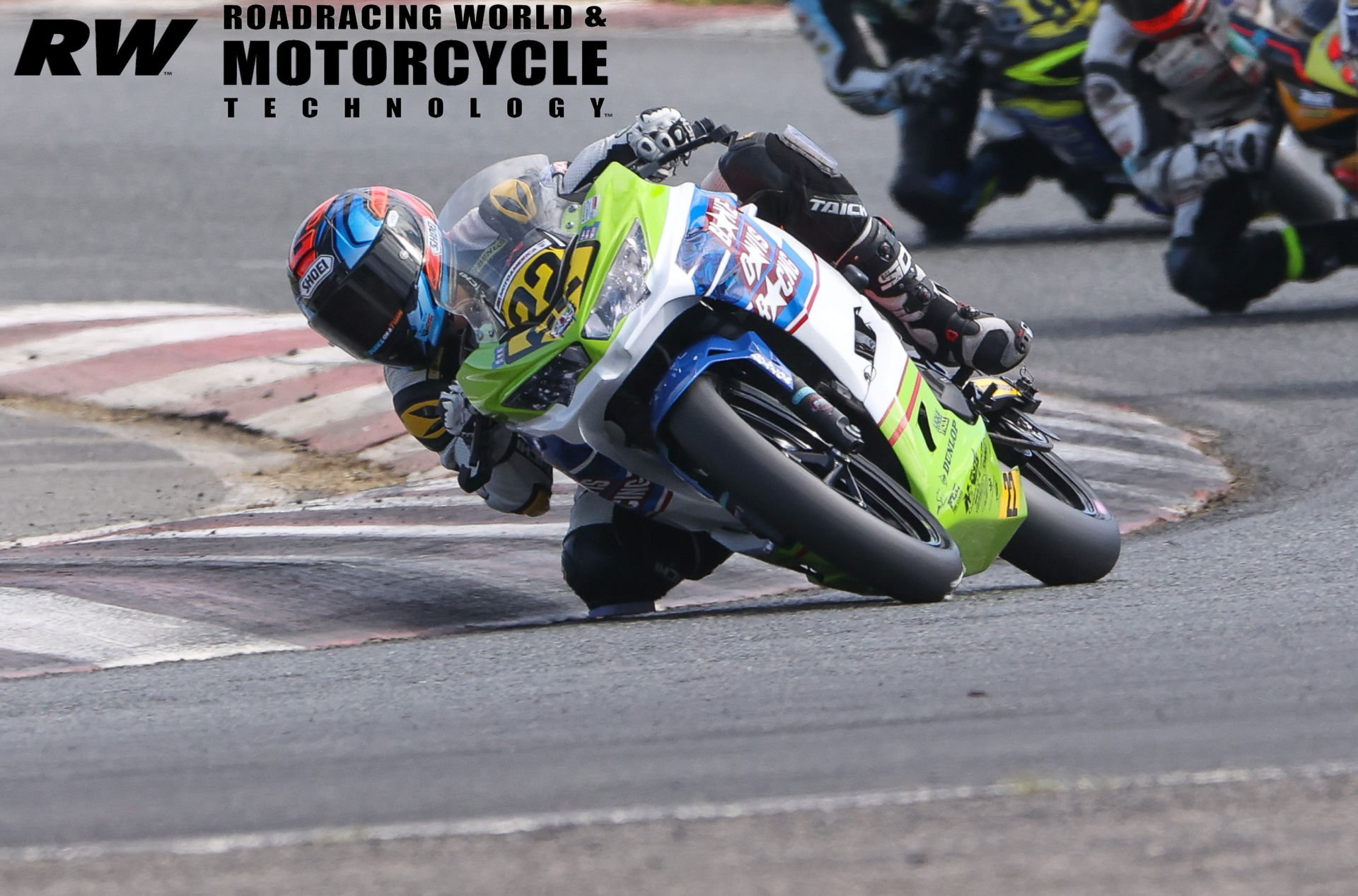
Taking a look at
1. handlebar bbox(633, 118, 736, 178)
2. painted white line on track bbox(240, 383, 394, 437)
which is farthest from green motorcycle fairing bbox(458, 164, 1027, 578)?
painted white line on track bbox(240, 383, 394, 437)

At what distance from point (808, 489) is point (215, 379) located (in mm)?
4155

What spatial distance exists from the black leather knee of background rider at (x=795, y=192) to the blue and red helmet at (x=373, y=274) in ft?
2.55

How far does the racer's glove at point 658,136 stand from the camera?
4637 mm

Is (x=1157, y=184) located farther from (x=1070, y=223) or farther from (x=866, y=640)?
(x=866, y=640)

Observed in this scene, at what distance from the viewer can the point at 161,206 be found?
11656mm

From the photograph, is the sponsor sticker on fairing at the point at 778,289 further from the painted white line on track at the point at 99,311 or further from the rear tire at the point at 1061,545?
the painted white line on track at the point at 99,311

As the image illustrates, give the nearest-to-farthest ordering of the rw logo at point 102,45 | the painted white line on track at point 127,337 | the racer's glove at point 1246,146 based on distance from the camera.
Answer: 1. the painted white line on track at point 127,337
2. the racer's glove at point 1246,146
3. the rw logo at point 102,45

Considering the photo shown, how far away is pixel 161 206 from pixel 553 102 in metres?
3.50

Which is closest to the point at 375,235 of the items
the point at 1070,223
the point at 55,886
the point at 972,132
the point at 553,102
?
the point at 55,886

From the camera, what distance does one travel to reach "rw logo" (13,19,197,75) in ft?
51.1

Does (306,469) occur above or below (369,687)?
below

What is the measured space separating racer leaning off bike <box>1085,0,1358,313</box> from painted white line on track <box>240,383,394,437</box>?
3.70 meters

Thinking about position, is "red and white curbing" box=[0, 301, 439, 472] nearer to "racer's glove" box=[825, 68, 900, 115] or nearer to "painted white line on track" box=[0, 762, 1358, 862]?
"racer's glove" box=[825, 68, 900, 115]

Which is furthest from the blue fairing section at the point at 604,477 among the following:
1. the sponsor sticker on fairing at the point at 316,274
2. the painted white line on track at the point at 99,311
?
the painted white line on track at the point at 99,311
